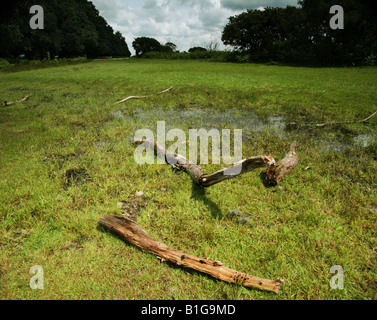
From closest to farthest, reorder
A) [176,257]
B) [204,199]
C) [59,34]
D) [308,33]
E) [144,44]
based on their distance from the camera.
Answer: [176,257] < [204,199] < [308,33] < [59,34] < [144,44]

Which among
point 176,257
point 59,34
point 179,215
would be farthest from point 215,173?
point 59,34

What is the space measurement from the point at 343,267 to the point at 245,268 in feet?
3.54

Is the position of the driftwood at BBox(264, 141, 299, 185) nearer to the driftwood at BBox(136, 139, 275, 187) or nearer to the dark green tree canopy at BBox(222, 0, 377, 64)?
the driftwood at BBox(136, 139, 275, 187)

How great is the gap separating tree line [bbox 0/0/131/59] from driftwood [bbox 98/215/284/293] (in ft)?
115

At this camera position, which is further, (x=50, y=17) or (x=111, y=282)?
(x=50, y=17)

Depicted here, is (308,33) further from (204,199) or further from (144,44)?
(144,44)

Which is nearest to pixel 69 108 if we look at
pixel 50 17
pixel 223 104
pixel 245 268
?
pixel 223 104

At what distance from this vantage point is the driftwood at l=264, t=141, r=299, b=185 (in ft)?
12.2

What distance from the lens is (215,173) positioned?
10.5 feet

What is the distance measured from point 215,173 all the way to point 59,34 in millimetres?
59517

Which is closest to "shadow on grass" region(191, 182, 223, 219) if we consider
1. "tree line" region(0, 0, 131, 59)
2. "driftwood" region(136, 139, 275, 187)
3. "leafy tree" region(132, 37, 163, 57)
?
"driftwood" region(136, 139, 275, 187)
